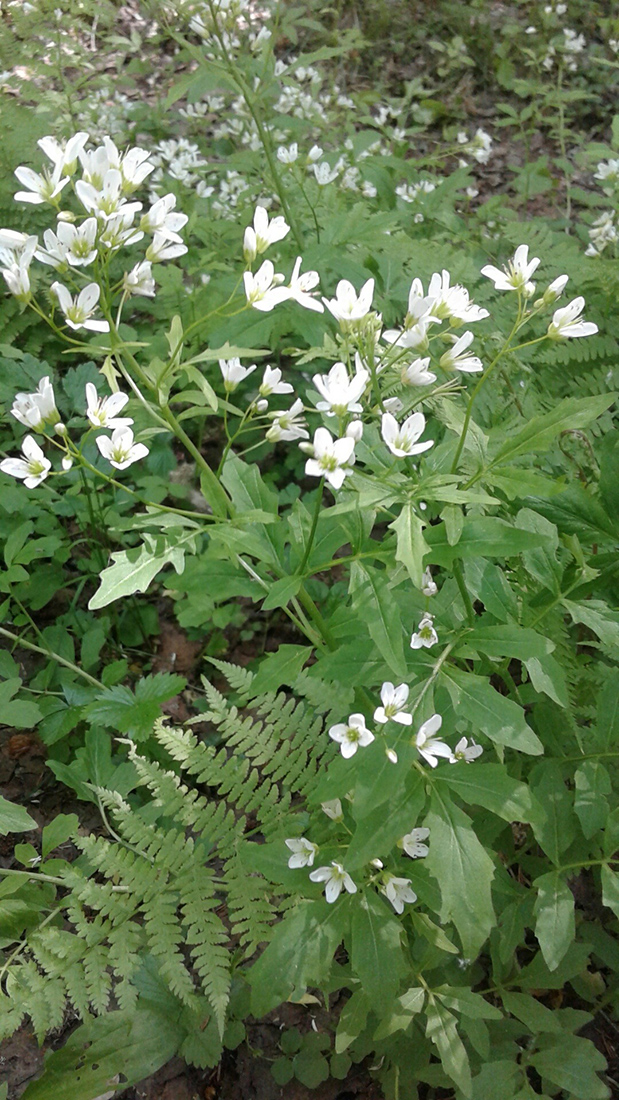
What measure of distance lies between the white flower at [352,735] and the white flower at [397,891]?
385 mm

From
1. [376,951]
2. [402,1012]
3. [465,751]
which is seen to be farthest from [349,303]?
[402,1012]

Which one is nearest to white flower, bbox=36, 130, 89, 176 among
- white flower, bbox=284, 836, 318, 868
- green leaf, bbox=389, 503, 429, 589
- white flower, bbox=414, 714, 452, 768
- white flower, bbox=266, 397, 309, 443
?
white flower, bbox=266, 397, 309, 443

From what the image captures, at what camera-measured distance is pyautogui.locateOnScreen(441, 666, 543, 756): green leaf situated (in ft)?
5.06

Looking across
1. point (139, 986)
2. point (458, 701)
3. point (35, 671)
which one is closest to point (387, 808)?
point (458, 701)

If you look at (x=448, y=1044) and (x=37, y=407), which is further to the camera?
(x=448, y=1044)

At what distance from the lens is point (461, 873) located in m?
1.55

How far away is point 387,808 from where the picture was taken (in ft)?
5.19

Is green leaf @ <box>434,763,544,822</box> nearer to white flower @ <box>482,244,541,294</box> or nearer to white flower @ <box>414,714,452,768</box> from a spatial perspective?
white flower @ <box>414,714,452,768</box>

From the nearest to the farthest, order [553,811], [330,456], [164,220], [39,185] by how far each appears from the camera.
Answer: [330,456]
[39,185]
[164,220]
[553,811]

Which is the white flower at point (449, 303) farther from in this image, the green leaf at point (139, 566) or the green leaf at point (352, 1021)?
the green leaf at point (352, 1021)

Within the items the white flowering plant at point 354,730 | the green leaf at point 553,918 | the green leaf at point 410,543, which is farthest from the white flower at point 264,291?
the green leaf at point 553,918

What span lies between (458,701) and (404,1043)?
1.08m

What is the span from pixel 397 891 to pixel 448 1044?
416 mm

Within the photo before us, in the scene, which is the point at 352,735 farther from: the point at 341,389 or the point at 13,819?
the point at 13,819
